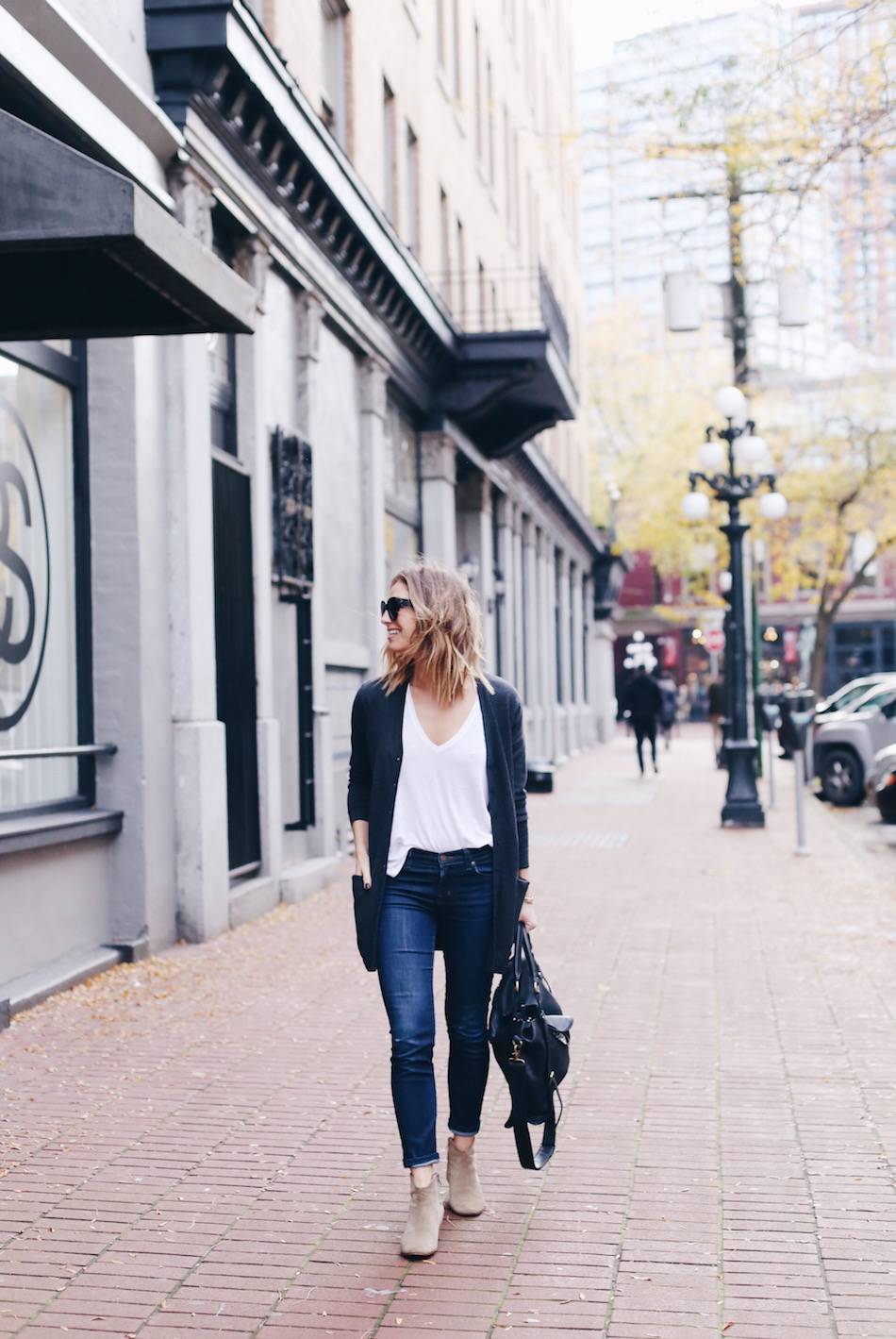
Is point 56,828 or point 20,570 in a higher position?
point 20,570

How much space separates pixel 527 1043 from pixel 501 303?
915 inches

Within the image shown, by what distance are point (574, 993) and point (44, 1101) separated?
3.05 m

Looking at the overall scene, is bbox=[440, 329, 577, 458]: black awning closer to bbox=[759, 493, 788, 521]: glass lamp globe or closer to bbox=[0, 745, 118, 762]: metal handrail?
bbox=[759, 493, 788, 521]: glass lamp globe

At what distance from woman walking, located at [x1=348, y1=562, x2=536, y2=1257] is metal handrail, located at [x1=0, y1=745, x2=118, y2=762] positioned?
3965mm

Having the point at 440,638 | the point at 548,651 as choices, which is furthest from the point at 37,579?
the point at 548,651

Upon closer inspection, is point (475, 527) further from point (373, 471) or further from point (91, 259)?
point (91, 259)

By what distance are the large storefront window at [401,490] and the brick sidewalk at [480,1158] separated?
8.73m

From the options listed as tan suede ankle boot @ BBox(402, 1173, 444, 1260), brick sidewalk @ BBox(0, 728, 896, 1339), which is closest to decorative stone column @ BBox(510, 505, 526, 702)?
brick sidewalk @ BBox(0, 728, 896, 1339)

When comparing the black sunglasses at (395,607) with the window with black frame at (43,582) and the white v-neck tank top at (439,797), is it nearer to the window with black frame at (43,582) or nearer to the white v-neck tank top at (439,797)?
the white v-neck tank top at (439,797)

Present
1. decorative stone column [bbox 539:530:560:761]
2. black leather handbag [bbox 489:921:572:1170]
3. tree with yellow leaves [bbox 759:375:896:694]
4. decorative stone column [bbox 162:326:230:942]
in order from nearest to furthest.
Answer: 1. black leather handbag [bbox 489:921:572:1170]
2. decorative stone column [bbox 162:326:230:942]
3. decorative stone column [bbox 539:530:560:761]
4. tree with yellow leaves [bbox 759:375:896:694]

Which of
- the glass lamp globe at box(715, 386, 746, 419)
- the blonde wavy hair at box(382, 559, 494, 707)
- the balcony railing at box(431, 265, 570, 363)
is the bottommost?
the blonde wavy hair at box(382, 559, 494, 707)

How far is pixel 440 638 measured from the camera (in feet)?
14.7

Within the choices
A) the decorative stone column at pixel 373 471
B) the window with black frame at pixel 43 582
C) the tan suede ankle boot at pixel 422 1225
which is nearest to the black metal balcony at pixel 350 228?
the decorative stone column at pixel 373 471

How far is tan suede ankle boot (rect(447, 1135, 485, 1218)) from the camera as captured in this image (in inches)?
183
